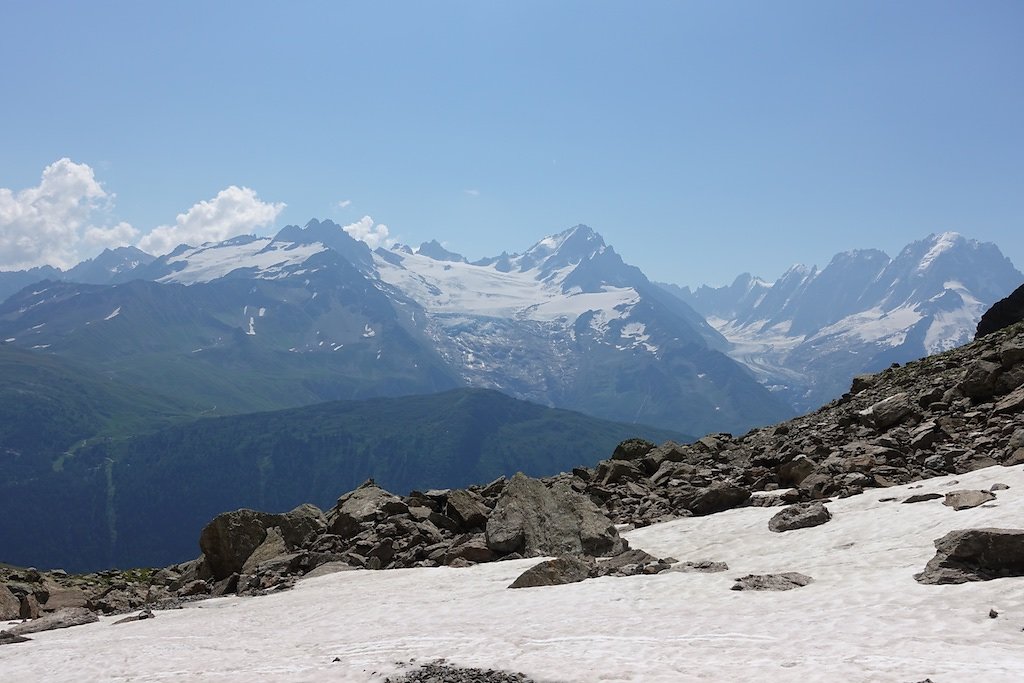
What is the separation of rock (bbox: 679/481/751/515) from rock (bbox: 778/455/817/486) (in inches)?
97.9

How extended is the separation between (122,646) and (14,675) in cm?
332

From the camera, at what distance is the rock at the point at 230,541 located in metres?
39.2

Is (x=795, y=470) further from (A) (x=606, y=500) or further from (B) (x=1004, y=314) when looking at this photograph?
(B) (x=1004, y=314)

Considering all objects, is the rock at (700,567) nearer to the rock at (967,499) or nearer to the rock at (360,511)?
the rock at (967,499)

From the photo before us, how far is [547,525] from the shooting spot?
35312 mm

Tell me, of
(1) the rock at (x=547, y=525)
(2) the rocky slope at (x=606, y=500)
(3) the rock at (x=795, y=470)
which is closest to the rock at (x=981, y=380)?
(2) the rocky slope at (x=606, y=500)

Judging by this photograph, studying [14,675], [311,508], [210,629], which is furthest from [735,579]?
[311,508]

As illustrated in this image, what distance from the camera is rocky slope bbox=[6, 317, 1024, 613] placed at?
3422 centimetres

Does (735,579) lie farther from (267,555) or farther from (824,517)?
(267,555)

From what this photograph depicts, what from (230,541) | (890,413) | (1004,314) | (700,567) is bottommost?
(700,567)

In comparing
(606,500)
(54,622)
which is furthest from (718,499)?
(54,622)

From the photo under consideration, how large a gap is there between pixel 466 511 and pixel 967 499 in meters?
23.6

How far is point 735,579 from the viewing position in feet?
81.4

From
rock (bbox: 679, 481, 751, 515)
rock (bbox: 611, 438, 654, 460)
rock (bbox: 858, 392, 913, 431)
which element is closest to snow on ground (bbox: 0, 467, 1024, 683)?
rock (bbox: 679, 481, 751, 515)
